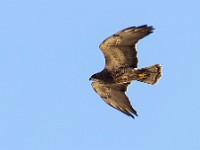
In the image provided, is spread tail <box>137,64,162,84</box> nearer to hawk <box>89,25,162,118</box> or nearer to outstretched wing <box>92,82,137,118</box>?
hawk <box>89,25,162,118</box>

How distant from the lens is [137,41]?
23188mm

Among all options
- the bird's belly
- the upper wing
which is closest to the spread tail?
the bird's belly

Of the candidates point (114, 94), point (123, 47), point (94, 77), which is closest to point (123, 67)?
point (123, 47)

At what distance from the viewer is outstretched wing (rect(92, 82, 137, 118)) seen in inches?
964

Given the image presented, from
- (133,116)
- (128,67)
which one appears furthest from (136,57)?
(133,116)

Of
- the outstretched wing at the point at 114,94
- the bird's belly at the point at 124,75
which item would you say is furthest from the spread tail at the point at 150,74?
the outstretched wing at the point at 114,94

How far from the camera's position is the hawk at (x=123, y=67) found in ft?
76.3

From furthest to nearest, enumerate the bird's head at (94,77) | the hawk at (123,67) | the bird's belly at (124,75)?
the bird's head at (94,77), the bird's belly at (124,75), the hawk at (123,67)

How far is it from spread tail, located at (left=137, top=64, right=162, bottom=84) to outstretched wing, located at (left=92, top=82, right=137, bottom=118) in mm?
907

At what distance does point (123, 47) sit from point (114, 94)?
2.00 m

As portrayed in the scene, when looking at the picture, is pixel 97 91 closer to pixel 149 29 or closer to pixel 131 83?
pixel 131 83

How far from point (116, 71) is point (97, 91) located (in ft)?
4.26

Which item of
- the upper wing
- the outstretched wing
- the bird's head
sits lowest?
the outstretched wing

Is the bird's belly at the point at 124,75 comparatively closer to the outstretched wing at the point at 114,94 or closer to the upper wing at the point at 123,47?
the upper wing at the point at 123,47
